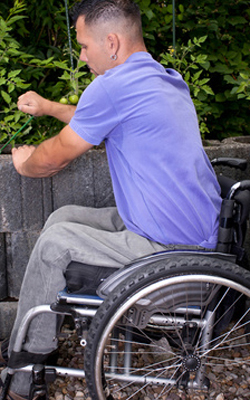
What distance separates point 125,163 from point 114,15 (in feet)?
2.01

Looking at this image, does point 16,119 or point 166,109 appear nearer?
point 166,109

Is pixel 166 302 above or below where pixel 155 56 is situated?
below

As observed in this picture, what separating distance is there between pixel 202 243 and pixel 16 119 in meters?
1.30

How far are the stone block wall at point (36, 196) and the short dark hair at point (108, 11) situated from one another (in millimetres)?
710

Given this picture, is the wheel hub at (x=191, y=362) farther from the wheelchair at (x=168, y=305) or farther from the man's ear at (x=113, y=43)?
the man's ear at (x=113, y=43)

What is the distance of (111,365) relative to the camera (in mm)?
2387

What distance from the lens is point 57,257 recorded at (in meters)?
2.21

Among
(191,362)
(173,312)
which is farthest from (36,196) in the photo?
(191,362)

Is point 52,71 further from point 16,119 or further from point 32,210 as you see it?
point 32,210

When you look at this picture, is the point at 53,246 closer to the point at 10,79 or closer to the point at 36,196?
the point at 36,196

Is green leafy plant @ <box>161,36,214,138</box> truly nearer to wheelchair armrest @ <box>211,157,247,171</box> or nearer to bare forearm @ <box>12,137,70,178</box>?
wheelchair armrest @ <box>211,157,247,171</box>

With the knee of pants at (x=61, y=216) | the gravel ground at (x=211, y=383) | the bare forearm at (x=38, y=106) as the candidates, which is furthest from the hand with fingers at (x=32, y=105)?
the gravel ground at (x=211, y=383)

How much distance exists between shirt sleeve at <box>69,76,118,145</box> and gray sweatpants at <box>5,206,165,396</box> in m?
0.38

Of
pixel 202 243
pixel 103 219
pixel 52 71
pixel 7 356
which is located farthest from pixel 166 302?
pixel 52 71
